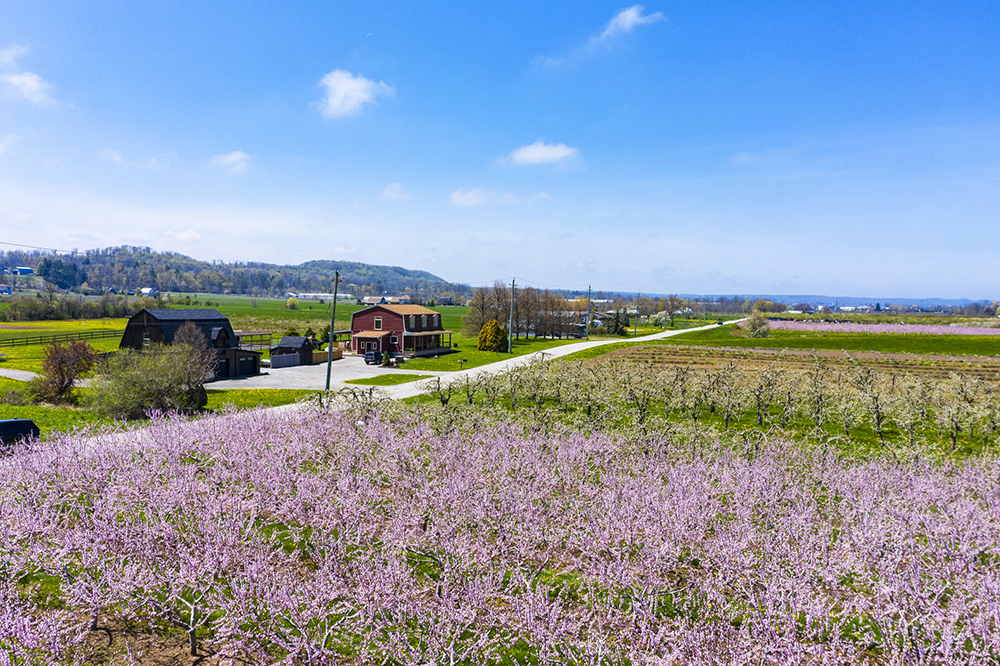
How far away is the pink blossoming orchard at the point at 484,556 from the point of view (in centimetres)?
596

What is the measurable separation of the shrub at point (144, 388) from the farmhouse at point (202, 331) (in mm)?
12985

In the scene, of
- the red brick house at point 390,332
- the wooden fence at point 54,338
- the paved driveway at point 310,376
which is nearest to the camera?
the paved driveway at point 310,376

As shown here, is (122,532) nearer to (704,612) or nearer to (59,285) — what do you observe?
(704,612)

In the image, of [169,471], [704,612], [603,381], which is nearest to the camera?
[704,612]

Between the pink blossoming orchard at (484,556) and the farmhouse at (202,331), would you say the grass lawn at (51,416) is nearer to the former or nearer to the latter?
the pink blossoming orchard at (484,556)

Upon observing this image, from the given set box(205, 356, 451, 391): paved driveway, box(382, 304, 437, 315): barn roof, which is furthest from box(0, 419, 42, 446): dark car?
box(382, 304, 437, 315): barn roof

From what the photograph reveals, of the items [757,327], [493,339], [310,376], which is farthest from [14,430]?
[757,327]

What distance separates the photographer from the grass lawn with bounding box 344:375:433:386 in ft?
119

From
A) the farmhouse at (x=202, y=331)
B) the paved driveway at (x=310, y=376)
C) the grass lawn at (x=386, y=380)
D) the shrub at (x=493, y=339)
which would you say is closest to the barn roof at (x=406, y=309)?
the shrub at (x=493, y=339)

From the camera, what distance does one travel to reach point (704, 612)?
6.20 metres

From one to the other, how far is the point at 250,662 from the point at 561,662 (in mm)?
4243

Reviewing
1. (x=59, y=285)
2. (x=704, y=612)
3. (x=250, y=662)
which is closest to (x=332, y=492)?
(x=250, y=662)

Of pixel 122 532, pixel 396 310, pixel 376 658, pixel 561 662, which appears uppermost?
pixel 396 310

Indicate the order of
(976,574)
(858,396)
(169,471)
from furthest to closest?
(858,396)
(169,471)
(976,574)
